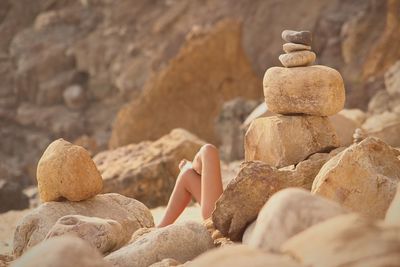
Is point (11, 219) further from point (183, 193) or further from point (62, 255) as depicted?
point (62, 255)

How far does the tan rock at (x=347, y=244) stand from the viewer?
2654 mm

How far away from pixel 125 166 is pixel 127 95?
8834 mm

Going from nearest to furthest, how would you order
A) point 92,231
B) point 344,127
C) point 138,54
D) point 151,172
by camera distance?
point 92,231, point 344,127, point 151,172, point 138,54

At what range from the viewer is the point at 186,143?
933 centimetres

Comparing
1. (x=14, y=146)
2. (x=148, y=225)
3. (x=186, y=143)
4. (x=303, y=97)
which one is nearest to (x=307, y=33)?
(x=303, y=97)

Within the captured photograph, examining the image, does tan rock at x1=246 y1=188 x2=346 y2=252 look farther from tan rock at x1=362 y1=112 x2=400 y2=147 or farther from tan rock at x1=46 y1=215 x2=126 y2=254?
tan rock at x1=362 y1=112 x2=400 y2=147

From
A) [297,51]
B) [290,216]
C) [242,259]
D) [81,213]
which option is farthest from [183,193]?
[242,259]

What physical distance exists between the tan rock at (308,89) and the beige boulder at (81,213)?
137 centimetres

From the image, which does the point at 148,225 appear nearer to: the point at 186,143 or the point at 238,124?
the point at 186,143

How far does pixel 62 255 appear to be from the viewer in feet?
9.83

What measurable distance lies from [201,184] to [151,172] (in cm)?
347

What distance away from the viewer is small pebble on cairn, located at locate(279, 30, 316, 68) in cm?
528

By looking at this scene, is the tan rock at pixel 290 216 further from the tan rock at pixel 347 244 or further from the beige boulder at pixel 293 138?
the beige boulder at pixel 293 138

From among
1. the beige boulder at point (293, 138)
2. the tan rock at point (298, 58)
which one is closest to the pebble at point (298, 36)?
the tan rock at point (298, 58)
